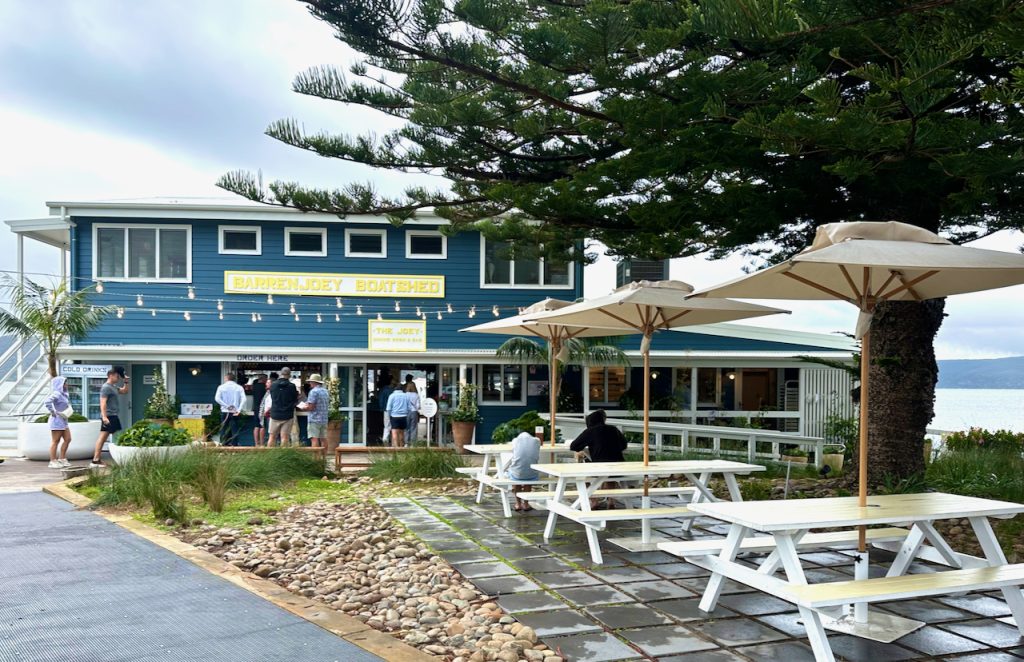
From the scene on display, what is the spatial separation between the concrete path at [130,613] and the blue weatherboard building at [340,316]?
10125 millimetres

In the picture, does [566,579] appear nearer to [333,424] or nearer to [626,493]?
[626,493]

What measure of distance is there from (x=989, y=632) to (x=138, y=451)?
909 cm

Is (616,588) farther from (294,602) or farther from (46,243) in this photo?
(46,243)

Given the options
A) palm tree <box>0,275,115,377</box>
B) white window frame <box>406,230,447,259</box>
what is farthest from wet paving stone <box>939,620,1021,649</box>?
palm tree <box>0,275,115,377</box>

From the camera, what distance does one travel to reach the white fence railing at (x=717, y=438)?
11188mm

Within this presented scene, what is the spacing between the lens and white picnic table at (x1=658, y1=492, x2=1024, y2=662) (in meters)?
3.69

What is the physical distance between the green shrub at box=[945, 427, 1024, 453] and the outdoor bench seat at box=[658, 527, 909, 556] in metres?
7.95

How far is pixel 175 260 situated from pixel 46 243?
3.93 meters

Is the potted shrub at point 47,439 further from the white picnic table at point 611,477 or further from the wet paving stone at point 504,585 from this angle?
the wet paving stone at point 504,585

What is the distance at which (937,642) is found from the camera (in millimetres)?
4055

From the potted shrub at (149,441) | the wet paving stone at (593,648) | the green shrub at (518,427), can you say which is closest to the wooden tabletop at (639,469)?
the wet paving stone at (593,648)

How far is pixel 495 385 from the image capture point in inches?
685

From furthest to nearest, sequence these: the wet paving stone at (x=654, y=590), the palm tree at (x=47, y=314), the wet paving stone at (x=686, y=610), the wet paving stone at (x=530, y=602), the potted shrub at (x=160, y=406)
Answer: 1. the potted shrub at (x=160, y=406)
2. the palm tree at (x=47, y=314)
3. the wet paving stone at (x=654, y=590)
4. the wet paving stone at (x=530, y=602)
5. the wet paving stone at (x=686, y=610)

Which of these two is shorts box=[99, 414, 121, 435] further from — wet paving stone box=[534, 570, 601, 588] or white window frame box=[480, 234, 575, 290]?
wet paving stone box=[534, 570, 601, 588]
